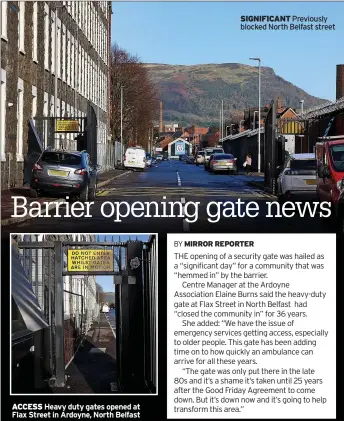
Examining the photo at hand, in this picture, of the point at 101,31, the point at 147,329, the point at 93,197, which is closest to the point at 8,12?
the point at 101,31

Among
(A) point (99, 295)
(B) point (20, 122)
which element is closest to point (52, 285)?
(A) point (99, 295)

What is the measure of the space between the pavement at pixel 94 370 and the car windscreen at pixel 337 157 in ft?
8.98

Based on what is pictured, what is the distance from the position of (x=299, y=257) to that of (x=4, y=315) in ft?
9.06

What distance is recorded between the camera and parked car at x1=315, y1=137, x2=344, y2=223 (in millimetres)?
14438

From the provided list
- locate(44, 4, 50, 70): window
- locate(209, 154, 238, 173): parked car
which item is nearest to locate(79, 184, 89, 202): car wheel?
locate(44, 4, 50, 70): window

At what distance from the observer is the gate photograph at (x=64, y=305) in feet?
45.8

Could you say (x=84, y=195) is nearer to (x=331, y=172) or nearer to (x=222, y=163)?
(x=331, y=172)

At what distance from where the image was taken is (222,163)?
66.1ft

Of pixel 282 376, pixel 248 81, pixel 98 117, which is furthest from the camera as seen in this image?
pixel 98 117

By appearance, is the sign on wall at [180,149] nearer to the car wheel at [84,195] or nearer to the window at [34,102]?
the car wheel at [84,195]

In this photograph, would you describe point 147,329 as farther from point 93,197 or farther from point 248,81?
point 248,81

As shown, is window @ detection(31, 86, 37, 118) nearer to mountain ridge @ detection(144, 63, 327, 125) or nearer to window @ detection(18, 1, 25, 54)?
window @ detection(18, 1, 25, 54)

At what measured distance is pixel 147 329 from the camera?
1429cm

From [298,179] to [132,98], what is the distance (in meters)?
1.95
